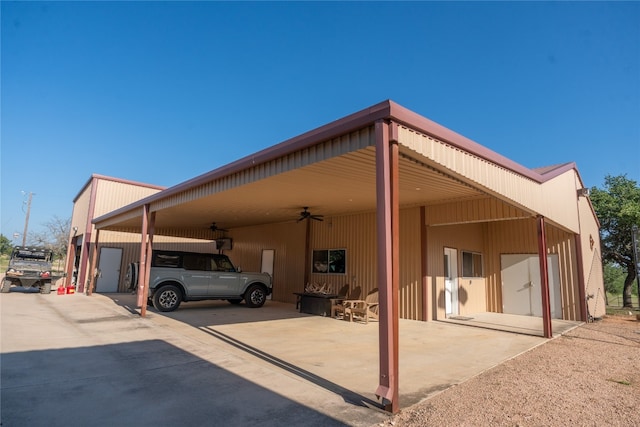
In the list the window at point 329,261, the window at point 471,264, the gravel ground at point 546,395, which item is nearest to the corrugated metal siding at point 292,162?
the gravel ground at point 546,395

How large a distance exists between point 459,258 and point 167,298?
9167 millimetres

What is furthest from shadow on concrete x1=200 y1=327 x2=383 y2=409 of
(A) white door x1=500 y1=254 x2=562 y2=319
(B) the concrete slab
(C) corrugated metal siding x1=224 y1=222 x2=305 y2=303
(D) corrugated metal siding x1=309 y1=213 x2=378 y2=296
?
(A) white door x1=500 y1=254 x2=562 y2=319

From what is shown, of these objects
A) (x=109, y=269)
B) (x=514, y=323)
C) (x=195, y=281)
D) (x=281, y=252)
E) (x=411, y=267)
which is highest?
(x=281, y=252)

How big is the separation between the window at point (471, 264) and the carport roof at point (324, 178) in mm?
3229

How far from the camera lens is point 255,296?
11.8m

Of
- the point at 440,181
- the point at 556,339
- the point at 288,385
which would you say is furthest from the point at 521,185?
the point at 288,385

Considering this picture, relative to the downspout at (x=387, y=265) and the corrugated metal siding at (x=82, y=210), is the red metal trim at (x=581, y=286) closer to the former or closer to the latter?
the downspout at (x=387, y=265)

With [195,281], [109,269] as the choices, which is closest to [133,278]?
[195,281]

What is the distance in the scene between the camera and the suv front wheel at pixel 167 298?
33.2 feet

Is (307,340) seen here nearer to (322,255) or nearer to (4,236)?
(322,255)

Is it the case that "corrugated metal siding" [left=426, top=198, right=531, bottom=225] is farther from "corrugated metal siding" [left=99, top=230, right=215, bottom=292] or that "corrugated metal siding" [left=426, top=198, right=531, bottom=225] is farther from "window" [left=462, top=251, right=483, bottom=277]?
"corrugated metal siding" [left=99, top=230, right=215, bottom=292]

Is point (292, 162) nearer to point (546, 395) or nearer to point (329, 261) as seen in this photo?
point (546, 395)

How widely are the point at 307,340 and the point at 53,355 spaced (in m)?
4.15

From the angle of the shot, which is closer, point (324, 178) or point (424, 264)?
point (324, 178)
